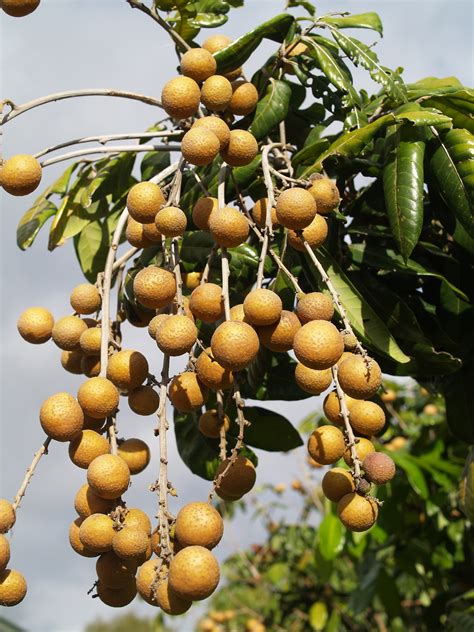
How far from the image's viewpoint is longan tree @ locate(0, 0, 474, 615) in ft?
3.13

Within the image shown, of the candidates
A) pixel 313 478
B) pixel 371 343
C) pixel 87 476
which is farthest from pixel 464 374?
pixel 313 478

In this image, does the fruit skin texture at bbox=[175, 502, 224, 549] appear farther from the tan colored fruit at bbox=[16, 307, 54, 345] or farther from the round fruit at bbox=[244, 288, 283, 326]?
the tan colored fruit at bbox=[16, 307, 54, 345]

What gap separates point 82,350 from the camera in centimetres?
123

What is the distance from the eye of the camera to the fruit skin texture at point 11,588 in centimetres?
100

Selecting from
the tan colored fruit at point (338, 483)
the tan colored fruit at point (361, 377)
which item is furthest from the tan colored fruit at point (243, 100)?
the tan colored fruit at point (338, 483)

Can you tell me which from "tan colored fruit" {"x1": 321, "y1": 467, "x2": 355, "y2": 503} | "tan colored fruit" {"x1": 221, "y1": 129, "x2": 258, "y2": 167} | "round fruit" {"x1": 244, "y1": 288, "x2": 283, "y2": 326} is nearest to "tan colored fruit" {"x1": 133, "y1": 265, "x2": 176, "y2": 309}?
"round fruit" {"x1": 244, "y1": 288, "x2": 283, "y2": 326}

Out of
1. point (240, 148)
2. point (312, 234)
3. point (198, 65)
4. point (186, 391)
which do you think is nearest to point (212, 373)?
point (186, 391)

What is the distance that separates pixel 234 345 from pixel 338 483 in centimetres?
24

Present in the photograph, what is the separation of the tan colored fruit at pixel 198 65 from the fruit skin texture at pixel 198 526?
0.72 metres

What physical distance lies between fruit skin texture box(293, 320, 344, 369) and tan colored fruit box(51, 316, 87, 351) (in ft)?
1.45

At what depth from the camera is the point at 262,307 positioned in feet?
3.15

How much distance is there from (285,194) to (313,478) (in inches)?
137

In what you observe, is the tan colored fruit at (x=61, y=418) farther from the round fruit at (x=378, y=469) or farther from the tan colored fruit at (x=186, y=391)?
the round fruit at (x=378, y=469)

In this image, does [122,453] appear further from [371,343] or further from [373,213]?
[373,213]
